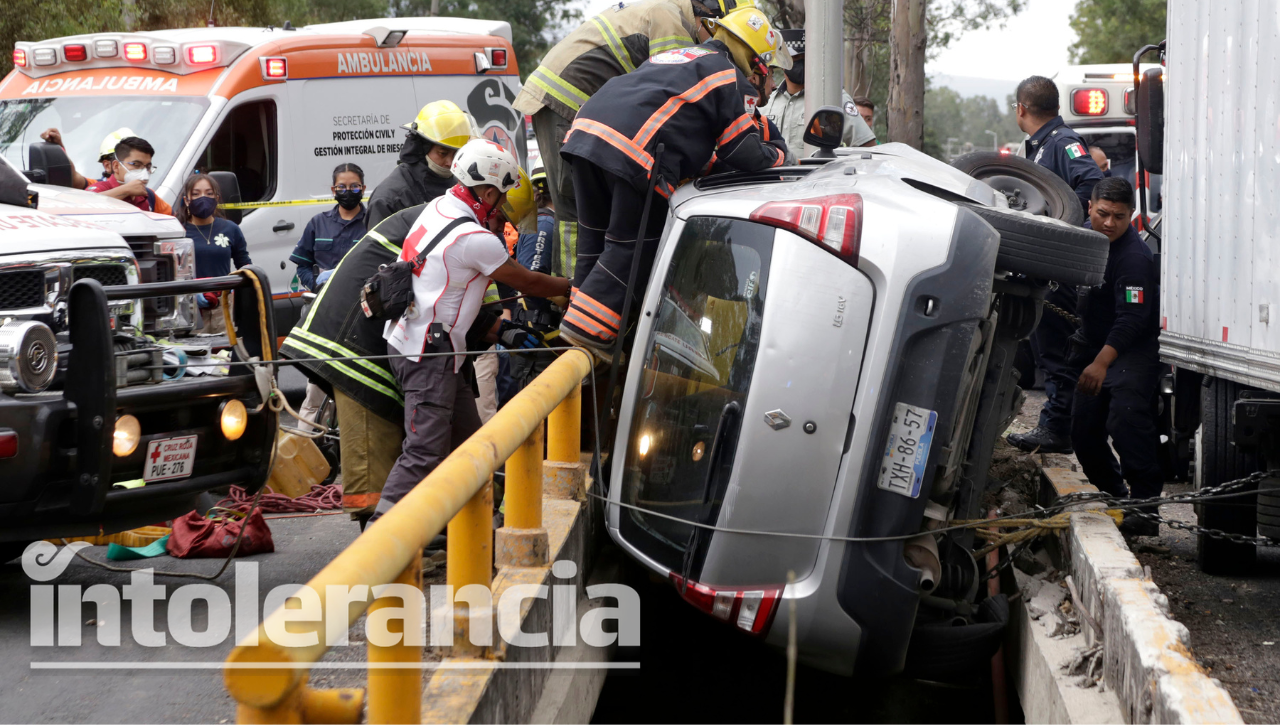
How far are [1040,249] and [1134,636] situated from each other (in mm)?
1357

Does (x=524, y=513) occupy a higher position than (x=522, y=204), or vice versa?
(x=522, y=204)

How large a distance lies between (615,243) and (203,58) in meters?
Answer: 5.83

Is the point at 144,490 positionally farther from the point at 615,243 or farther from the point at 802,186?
the point at 802,186

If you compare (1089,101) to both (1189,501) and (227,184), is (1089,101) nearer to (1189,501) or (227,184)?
(227,184)

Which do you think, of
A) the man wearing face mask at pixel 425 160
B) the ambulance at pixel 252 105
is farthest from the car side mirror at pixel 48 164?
the ambulance at pixel 252 105

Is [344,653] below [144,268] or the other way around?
below

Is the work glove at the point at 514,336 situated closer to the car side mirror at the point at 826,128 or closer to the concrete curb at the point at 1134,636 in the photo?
the car side mirror at the point at 826,128

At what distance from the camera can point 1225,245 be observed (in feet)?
15.4

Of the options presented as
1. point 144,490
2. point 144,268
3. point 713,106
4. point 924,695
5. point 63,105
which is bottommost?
point 924,695

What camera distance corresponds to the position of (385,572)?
2.21m

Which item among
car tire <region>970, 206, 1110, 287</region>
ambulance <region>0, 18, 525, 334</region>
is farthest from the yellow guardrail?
ambulance <region>0, 18, 525, 334</region>

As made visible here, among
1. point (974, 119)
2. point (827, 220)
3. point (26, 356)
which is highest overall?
point (974, 119)

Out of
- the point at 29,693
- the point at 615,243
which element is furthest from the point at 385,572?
the point at 615,243

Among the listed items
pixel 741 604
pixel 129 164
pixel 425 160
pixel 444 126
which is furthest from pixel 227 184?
pixel 741 604
